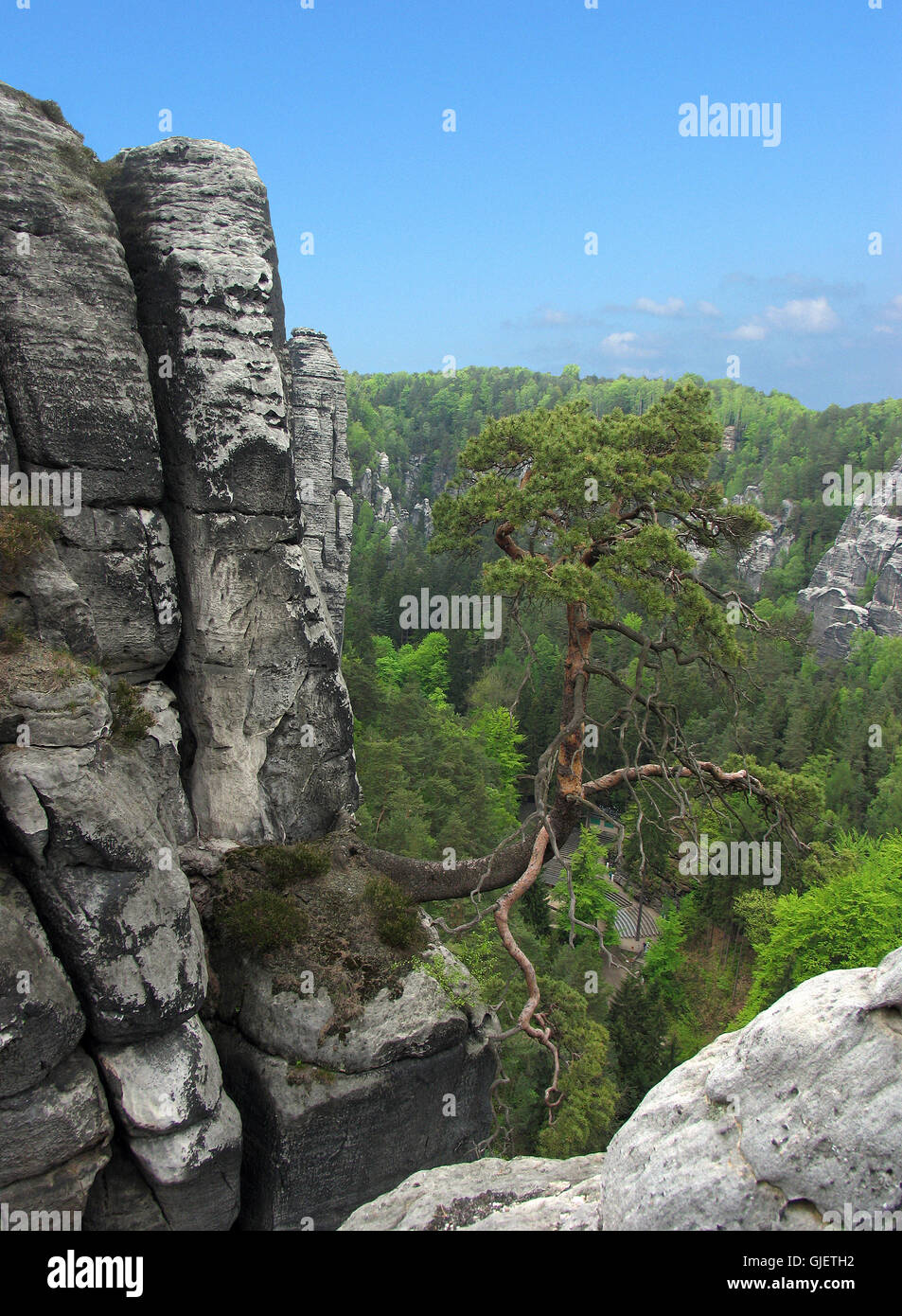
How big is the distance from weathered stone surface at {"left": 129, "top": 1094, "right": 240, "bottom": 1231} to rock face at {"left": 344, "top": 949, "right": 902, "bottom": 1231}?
6.81 meters

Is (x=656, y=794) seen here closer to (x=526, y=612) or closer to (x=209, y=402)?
(x=526, y=612)

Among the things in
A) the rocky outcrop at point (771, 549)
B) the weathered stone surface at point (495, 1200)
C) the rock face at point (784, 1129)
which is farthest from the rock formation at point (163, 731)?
the rocky outcrop at point (771, 549)

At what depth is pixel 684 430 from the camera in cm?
1320

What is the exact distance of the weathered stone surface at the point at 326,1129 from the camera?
12234mm

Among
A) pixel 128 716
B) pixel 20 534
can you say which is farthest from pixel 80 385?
pixel 128 716

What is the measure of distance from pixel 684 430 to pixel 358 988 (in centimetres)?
973

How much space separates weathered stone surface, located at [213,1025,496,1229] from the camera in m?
12.2

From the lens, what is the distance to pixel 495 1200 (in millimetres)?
7355

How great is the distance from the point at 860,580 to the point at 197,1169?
287 ft

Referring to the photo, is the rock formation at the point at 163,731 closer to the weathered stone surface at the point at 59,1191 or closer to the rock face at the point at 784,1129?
the weathered stone surface at the point at 59,1191

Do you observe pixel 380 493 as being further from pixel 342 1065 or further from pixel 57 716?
pixel 57 716

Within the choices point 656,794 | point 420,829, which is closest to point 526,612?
point 420,829

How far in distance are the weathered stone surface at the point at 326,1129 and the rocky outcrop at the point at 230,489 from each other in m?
3.79
